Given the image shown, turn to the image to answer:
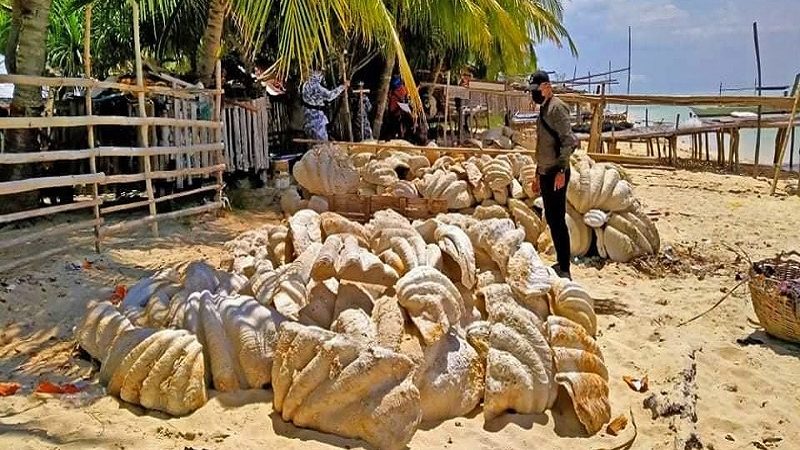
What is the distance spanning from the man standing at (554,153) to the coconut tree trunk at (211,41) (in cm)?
504

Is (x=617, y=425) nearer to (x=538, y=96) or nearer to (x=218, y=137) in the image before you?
(x=538, y=96)

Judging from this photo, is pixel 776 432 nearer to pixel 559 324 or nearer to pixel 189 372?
pixel 559 324

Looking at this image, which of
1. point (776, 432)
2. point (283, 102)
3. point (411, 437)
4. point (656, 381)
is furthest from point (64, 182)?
point (283, 102)

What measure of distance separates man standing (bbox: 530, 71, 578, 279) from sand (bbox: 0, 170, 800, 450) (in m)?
0.63

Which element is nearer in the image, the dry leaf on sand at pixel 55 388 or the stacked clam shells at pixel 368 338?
the stacked clam shells at pixel 368 338

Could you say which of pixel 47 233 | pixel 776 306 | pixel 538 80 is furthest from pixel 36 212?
pixel 776 306

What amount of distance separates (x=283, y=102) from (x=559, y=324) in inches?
376

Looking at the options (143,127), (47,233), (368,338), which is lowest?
(368,338)

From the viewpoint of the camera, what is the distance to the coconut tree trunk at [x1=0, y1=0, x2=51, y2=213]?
22.0 feet

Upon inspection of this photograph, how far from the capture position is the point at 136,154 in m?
7.10

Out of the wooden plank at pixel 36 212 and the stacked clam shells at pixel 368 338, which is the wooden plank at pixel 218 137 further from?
the stacked clam shells at pixel 368 338

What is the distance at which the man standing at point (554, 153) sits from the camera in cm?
591

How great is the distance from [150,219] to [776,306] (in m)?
5.80

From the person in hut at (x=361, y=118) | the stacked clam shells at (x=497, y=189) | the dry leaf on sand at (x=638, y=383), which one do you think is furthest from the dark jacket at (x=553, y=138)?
the person in hut at (x=361, y=118)
